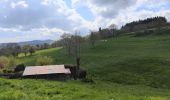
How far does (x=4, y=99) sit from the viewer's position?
13727mm

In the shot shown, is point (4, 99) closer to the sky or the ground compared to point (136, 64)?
closer to the sky

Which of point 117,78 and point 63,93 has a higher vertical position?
point 63,93

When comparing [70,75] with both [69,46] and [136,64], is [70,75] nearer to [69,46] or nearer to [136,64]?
[136,64]

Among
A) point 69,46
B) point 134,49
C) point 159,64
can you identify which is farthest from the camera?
point 69,46

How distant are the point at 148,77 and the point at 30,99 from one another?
64.9 meters

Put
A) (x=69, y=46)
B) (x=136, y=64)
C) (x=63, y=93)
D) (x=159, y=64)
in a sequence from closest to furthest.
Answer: (x=63, y=93), (x=159, y=64), (x=136, y=64), (x=69, y=46)

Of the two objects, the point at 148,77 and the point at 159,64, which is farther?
the point at 159,64

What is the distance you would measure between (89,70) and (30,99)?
3127 inches

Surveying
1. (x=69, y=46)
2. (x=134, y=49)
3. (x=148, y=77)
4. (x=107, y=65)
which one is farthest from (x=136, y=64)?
(x=69, y=46)

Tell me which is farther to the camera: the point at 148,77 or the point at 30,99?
the point at 148,77

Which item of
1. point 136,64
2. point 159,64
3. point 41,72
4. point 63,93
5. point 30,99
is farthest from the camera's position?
point 136,64

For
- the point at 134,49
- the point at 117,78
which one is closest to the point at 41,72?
the point at 117,78

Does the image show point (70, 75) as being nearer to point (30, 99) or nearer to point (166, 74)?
point (166, 74)

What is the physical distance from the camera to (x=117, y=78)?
77.4 m
